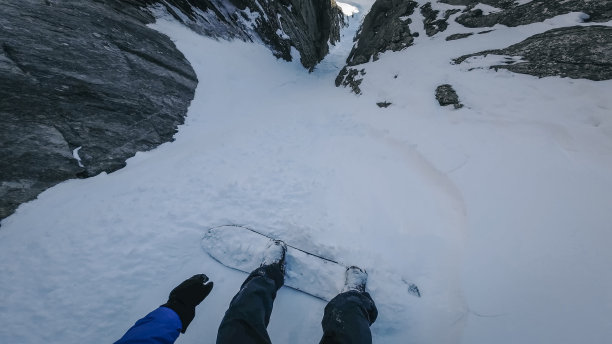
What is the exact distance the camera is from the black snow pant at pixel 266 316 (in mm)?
2068

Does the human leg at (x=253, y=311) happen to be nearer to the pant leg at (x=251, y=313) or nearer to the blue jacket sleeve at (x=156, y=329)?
the pant leg at (x=251, y=313)

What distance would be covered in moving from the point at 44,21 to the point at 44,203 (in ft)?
16.9

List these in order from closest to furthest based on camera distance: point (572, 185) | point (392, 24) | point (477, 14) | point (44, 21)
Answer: point (572, 185), point (44, 21), point (477, 14), point (392, 24)

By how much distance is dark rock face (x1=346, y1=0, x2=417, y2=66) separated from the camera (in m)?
12.6

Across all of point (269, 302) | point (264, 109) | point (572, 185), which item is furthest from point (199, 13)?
point (572, 185)

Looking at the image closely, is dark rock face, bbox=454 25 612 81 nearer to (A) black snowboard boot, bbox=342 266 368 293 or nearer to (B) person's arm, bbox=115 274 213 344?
(A) black snowboard boot, bbox=342 266 368 293

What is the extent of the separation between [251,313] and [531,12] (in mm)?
13305

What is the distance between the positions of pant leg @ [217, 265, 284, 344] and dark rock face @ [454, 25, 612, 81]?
7.79 metres

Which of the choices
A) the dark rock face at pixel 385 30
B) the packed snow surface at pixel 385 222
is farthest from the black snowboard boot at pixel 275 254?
the dark rock face at pixel 385 30

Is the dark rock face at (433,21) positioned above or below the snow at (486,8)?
below

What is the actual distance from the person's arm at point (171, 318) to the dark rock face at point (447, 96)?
690cm

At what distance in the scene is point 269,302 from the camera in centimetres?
251

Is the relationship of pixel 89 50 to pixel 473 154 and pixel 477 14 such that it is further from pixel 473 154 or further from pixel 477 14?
pixel 477 14

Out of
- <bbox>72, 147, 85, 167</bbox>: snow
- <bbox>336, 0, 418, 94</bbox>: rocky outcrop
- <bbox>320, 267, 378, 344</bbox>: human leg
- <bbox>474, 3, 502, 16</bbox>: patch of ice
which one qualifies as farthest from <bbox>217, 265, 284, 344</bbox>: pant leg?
<bbox>474, 3, 502, 16</bbox>: patch of ice
